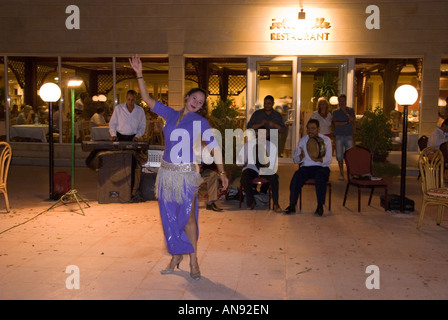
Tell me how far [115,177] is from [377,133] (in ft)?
21.3

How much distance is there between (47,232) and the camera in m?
6.35

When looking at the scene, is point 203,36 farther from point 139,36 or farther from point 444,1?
point 444,1

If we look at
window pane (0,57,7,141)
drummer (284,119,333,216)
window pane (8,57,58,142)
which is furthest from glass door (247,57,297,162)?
window pane (0,57,7,141)

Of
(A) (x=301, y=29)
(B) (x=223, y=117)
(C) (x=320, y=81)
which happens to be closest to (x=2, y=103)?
(B) (x=223, y=117)

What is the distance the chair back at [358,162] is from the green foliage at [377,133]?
3.88 m

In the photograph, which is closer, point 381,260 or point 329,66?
point 381,260

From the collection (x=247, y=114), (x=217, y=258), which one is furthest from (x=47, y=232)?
(x=247, y=114)

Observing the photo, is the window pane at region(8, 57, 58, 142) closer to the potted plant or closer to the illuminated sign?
the illuminated sign

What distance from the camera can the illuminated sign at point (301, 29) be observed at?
12.6 metres

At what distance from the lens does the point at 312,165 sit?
7777mm

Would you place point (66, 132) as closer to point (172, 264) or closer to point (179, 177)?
point (172, 264)

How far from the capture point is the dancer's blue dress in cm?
458

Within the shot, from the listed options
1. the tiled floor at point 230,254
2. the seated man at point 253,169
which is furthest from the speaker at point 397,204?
the seated man at point 253,169
